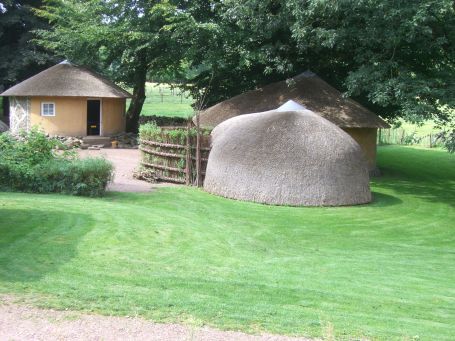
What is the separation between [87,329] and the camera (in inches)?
221

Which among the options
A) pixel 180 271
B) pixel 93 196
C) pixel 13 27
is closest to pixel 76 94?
pixel 13 27

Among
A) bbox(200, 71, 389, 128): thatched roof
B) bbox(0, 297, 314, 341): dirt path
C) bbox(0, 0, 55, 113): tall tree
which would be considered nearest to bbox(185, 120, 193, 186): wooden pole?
bbox(200, 71, 389, 128): thatched roof

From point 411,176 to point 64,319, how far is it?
23219mm

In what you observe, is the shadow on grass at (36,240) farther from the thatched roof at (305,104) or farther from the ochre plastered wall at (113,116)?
the ochre plastered wall at (113,116)

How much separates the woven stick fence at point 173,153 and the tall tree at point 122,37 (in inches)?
345

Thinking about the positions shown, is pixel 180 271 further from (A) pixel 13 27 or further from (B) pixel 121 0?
(A) pixel 13 27

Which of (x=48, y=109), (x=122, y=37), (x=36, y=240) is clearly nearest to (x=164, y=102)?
(x=48, y=109)

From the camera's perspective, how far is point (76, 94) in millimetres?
32688

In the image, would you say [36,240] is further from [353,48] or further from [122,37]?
[122,37]

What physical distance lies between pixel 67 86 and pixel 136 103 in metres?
5.40

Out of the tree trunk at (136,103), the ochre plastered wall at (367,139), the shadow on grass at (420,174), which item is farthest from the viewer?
the tree trunk at (136,103)

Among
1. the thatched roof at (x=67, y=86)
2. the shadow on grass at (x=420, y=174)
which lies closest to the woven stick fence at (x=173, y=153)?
the shadow on grass at (x=420, y=174)

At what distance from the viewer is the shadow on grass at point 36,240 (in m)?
7.57

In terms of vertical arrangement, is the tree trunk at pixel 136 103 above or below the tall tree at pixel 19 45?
below
